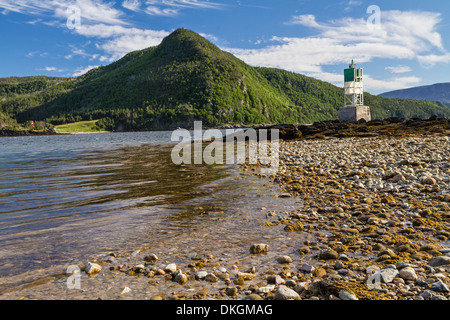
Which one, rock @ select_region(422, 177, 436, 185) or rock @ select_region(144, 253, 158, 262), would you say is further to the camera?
rock @ select_region(422, 177, 436, 185)

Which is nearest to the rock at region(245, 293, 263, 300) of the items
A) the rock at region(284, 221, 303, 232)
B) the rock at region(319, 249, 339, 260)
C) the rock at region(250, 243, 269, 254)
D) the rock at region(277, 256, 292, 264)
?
the rock at region(277, 256, 292, 264)

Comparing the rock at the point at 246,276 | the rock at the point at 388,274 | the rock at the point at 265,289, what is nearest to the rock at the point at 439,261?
the rock at the point at 388,274

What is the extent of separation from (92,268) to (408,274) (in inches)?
203

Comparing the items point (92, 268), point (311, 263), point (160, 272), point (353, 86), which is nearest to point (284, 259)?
point (311, 263)

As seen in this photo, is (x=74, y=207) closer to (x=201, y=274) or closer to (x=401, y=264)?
(x=201, y=274)

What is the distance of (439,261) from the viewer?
16.0 feet

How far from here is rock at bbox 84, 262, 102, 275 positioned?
206 inches

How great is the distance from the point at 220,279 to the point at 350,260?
241 centimetres

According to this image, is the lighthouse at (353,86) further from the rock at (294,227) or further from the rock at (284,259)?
the rock at (284,259)

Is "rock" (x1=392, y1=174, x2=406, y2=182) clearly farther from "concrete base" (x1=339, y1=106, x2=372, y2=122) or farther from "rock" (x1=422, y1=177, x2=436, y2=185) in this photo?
"concrete base" (x1=339, y1=106, x2=372, y2=122)

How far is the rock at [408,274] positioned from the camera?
4416 millimetres

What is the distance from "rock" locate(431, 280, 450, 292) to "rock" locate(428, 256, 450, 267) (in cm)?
91

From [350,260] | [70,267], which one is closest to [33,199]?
[70,267]
